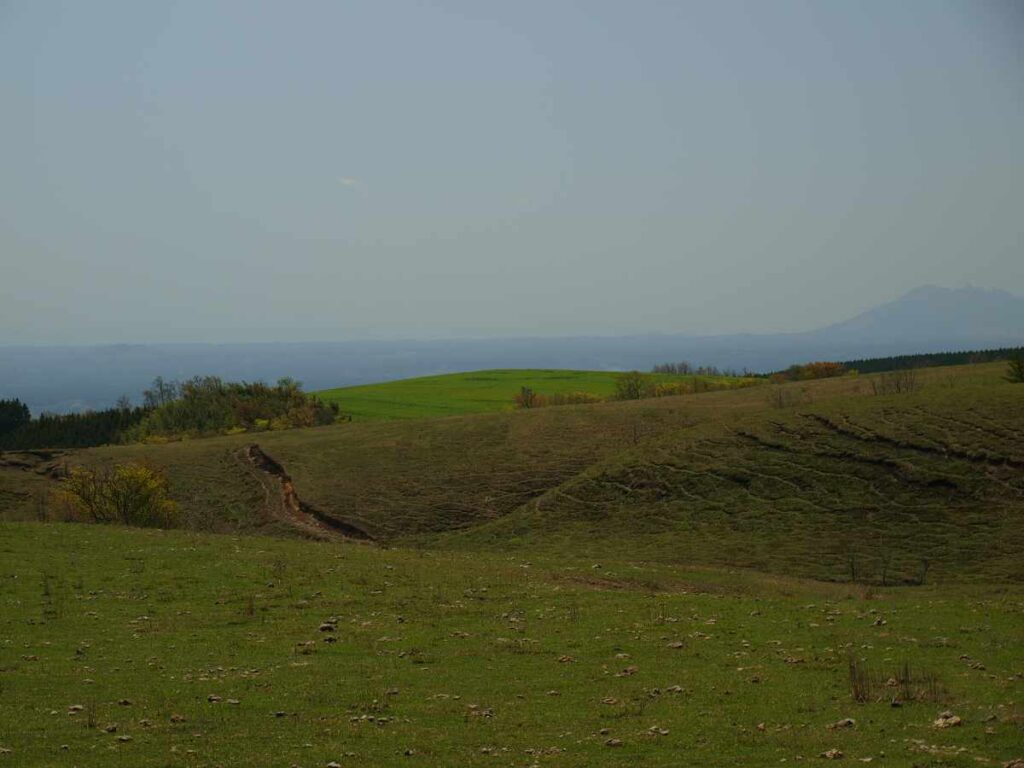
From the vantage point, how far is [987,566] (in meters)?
41.2

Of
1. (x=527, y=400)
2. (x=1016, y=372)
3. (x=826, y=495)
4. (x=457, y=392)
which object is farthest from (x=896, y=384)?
(x=457, y=392)

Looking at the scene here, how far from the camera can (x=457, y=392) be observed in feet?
552

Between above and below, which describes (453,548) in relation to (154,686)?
below

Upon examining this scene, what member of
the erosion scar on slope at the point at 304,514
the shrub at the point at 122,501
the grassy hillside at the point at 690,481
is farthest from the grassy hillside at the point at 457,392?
the shrub at the point at 122,501

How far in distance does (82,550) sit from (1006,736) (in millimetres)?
30880

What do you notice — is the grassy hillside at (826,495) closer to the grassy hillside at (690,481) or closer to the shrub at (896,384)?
the grassy hillside at (690,481)

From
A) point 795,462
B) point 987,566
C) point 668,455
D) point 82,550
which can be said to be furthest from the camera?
point 668,455

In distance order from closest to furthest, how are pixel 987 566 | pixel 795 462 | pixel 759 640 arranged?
1. pixel 759 640
2. pixel 987 566
3. pixel 795 462

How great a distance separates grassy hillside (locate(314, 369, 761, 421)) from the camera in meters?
139

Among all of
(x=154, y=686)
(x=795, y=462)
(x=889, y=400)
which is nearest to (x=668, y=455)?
(x=795, y=462)

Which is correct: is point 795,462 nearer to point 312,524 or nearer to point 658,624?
point 312,524

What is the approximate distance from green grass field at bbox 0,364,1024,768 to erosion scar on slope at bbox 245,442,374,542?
2.34ft

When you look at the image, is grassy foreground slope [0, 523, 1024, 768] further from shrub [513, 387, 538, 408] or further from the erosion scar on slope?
shrub [513, 387, 538, 408]

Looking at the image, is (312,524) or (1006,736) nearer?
(1006,736)
